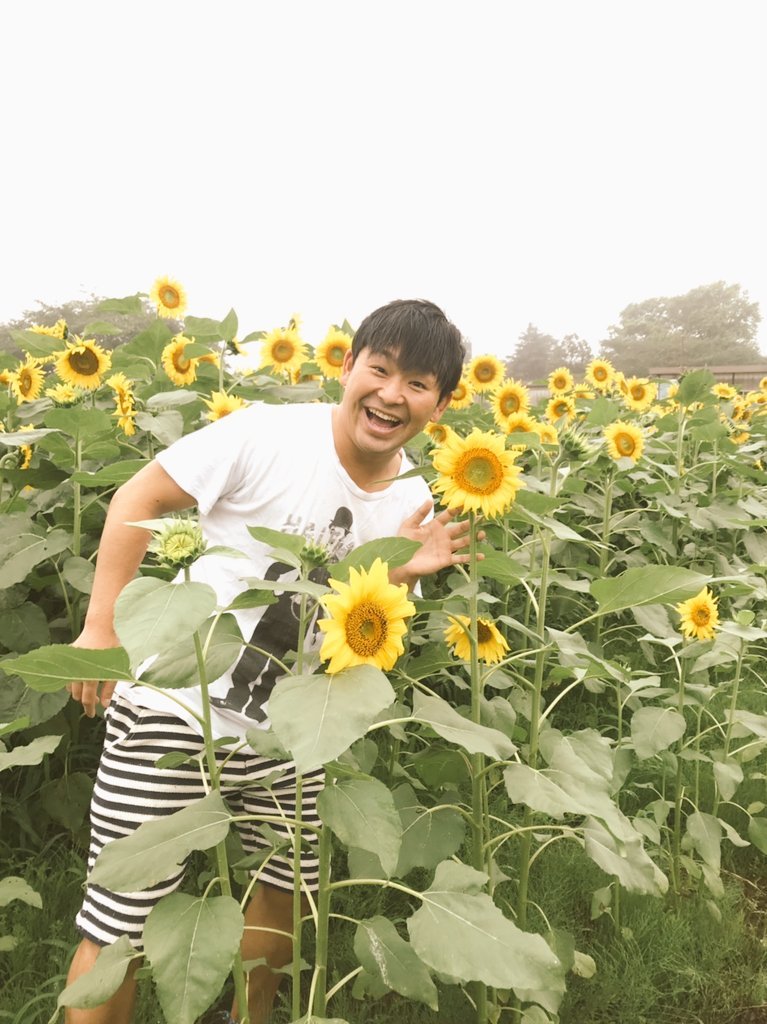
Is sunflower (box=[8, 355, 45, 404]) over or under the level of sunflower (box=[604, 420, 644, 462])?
under

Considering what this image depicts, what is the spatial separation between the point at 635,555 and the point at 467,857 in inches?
61.2

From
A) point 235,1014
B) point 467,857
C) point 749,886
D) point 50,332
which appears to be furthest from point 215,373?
point 749,886

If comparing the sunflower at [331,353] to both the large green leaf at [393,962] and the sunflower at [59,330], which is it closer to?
the sunflower at [59,330]

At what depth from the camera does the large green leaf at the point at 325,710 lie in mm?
827

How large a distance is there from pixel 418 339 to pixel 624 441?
66.1 inches

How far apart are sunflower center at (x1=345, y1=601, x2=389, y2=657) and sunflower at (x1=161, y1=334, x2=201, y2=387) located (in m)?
2.35

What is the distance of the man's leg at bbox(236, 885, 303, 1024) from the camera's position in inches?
67.1

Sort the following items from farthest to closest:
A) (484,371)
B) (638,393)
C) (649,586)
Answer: (638,393), (484,371), (649,586)

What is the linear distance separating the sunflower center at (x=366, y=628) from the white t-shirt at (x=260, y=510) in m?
0.62

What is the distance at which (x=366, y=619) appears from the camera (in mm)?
1038

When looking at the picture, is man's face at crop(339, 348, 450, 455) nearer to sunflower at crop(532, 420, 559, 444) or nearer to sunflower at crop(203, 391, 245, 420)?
sunflower at crop(203, 391, 245, 420)

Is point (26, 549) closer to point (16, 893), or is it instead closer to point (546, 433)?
point (16, 893)

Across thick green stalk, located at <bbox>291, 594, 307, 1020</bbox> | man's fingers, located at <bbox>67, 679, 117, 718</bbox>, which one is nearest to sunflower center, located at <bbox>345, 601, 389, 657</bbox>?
thick green stalk, located at <bbox>291, 594, 307, 1020</bbox>

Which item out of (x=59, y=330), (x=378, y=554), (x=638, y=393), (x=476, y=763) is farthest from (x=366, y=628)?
(x=638, y=393)
